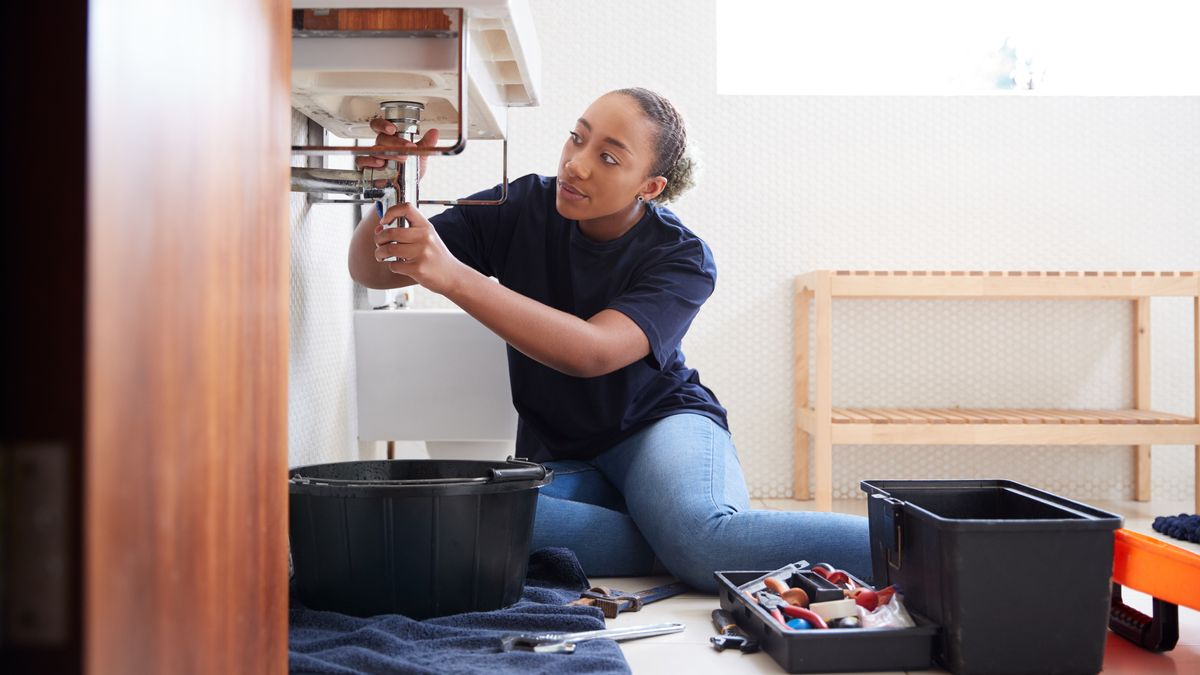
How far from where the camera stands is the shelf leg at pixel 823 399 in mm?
2848

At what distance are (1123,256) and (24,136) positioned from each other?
3.44 metres

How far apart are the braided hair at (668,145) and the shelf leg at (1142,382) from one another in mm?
2009

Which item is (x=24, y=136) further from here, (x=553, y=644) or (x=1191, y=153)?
(x=1191, y=153)

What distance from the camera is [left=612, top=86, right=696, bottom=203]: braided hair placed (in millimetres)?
1824

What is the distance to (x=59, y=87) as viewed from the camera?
508mm

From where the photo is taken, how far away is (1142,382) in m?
3.26

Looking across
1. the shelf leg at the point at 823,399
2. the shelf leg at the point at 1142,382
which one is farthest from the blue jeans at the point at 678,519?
the shelf leg at the point at 1142,382

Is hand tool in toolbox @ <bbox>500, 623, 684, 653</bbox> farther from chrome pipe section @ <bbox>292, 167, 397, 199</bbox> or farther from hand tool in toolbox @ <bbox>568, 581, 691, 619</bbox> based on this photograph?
chrome pipe section @ <bbox>292, 167, 397, 199</bbox>

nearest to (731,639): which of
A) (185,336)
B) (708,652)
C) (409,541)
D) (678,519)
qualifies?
(708,652)

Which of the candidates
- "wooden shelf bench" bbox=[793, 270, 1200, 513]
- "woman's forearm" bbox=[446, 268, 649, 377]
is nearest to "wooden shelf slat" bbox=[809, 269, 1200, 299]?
"wooden shelf bench" bbox=[793, 270, 1200, 513]

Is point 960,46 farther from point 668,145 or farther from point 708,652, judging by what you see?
point 708,652

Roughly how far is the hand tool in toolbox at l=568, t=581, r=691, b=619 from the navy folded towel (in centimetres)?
6

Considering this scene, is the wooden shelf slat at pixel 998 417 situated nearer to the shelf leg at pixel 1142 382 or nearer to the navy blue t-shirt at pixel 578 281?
the shelf leg at pixel 1142 382

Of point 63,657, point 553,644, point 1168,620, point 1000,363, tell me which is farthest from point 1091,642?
point 1000,363
